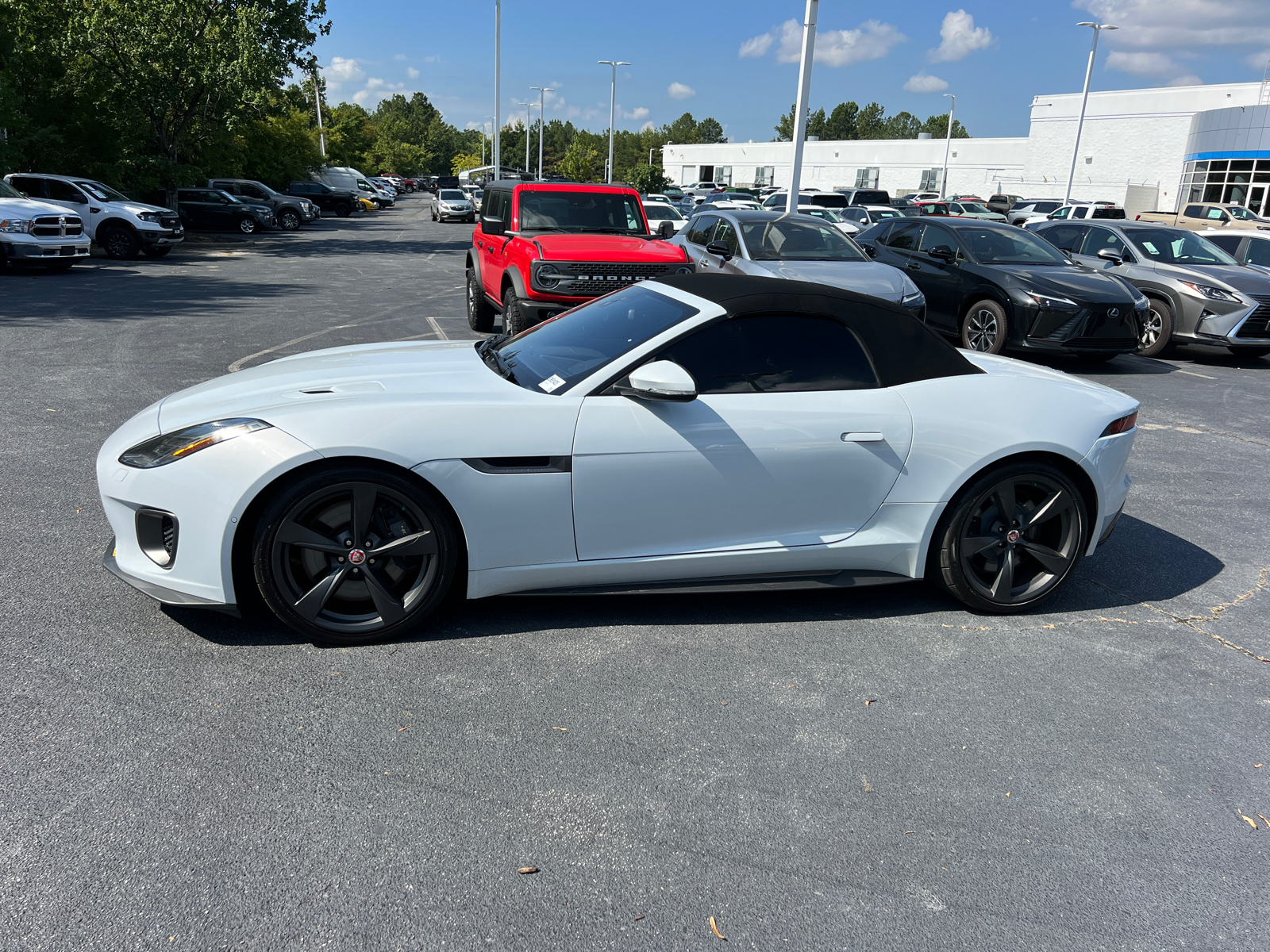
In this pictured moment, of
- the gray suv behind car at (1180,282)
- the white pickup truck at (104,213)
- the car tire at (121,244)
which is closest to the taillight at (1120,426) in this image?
the gray suv behind car at (1180,282)

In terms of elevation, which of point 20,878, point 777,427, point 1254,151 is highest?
point 1254,151

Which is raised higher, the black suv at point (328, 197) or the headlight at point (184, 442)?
the black suv at point (328, 197)

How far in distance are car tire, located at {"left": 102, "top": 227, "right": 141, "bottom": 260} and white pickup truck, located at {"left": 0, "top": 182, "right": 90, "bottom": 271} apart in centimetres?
261

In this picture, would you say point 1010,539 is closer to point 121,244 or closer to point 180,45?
point 121,244

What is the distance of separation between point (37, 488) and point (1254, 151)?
2214 inches

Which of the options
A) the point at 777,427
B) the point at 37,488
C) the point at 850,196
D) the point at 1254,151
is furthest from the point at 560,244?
the point at 1254,151

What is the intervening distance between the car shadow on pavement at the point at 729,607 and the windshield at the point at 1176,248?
9612 millimetres

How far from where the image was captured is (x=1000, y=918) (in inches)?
98.3

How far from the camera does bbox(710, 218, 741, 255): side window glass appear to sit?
39.8 ft

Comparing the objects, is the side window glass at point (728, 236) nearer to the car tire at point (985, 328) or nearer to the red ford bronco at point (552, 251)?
the red ford bronco at point (552, 251)

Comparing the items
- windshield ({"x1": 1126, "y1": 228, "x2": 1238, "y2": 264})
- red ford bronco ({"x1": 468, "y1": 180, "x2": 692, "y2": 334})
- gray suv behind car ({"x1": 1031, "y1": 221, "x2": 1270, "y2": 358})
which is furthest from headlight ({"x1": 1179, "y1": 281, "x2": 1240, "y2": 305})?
red ford bronco ({"x1": 468, "y1": 180, "x2": 692, "y2": 334})

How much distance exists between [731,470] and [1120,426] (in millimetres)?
1976

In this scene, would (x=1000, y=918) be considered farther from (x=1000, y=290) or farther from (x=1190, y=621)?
(x=1000, y=290)

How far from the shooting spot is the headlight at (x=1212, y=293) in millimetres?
11789
